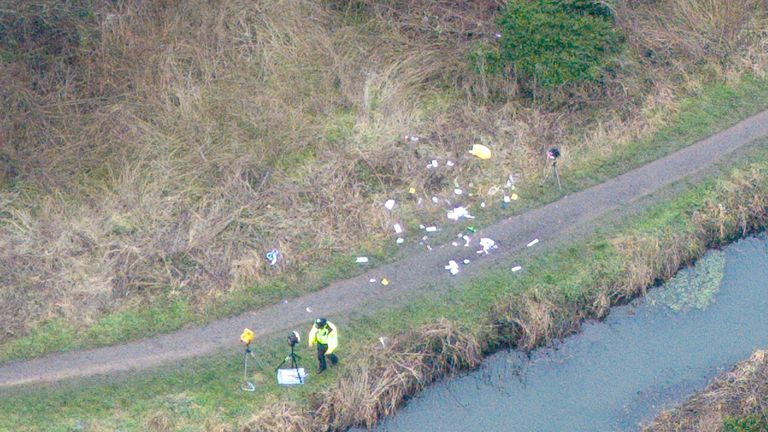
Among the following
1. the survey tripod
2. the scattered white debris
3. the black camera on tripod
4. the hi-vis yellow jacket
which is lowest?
the survey tripod

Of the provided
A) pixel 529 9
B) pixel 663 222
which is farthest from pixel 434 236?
pixel 529 9

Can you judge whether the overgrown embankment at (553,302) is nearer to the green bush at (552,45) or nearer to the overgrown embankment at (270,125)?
the overgrown embankment at (270,125)

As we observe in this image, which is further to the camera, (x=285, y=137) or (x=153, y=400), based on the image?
(x=285, y=137)

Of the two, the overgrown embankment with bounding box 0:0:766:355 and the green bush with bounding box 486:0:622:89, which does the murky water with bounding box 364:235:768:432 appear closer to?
the overgrown embankment with bounding box 0:0:766:355

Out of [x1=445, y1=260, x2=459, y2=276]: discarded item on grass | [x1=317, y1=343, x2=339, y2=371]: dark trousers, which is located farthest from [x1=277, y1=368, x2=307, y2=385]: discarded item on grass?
[x1=445, y1=260, x2=459, y2=276]: discarded item on grass

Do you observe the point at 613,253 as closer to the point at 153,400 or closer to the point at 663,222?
the point at 663,222

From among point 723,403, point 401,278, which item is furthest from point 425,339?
point 723,403
